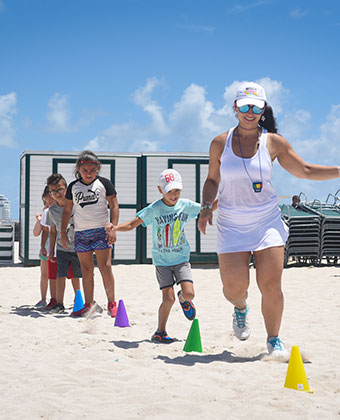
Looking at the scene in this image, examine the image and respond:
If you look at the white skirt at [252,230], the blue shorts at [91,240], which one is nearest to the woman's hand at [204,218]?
the white skirt at [252,230]

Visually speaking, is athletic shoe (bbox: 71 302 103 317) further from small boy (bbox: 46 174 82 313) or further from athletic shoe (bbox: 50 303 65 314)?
small boy (bbox: 46 174 82 313)

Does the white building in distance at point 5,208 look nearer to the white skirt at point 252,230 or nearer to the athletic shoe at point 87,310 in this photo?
the athletic shoe at point 87,310

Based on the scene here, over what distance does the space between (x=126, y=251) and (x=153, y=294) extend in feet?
18.8

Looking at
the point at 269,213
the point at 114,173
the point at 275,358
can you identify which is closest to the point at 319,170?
the point at 269,213

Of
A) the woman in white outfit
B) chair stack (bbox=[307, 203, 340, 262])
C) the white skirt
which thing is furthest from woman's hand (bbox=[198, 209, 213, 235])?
chair stack (bbox=[307, 203, 340, 262])

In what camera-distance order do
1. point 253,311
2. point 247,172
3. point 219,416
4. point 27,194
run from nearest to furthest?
point 219,416 < point 247,172 < point 253,311 < point 27,194

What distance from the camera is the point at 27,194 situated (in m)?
14.0

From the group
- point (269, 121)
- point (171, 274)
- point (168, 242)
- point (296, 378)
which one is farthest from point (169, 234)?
point (296, 378)

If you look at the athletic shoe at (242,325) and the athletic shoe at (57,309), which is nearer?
the athletic shoe at (242,325)

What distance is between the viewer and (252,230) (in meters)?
3.96

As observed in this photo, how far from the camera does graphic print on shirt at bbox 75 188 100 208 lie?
590 cm

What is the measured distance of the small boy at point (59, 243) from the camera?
6.55 metres

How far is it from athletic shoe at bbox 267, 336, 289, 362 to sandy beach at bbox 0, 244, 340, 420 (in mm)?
83

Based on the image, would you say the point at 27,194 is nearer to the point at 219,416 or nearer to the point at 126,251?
the point at 126,251
